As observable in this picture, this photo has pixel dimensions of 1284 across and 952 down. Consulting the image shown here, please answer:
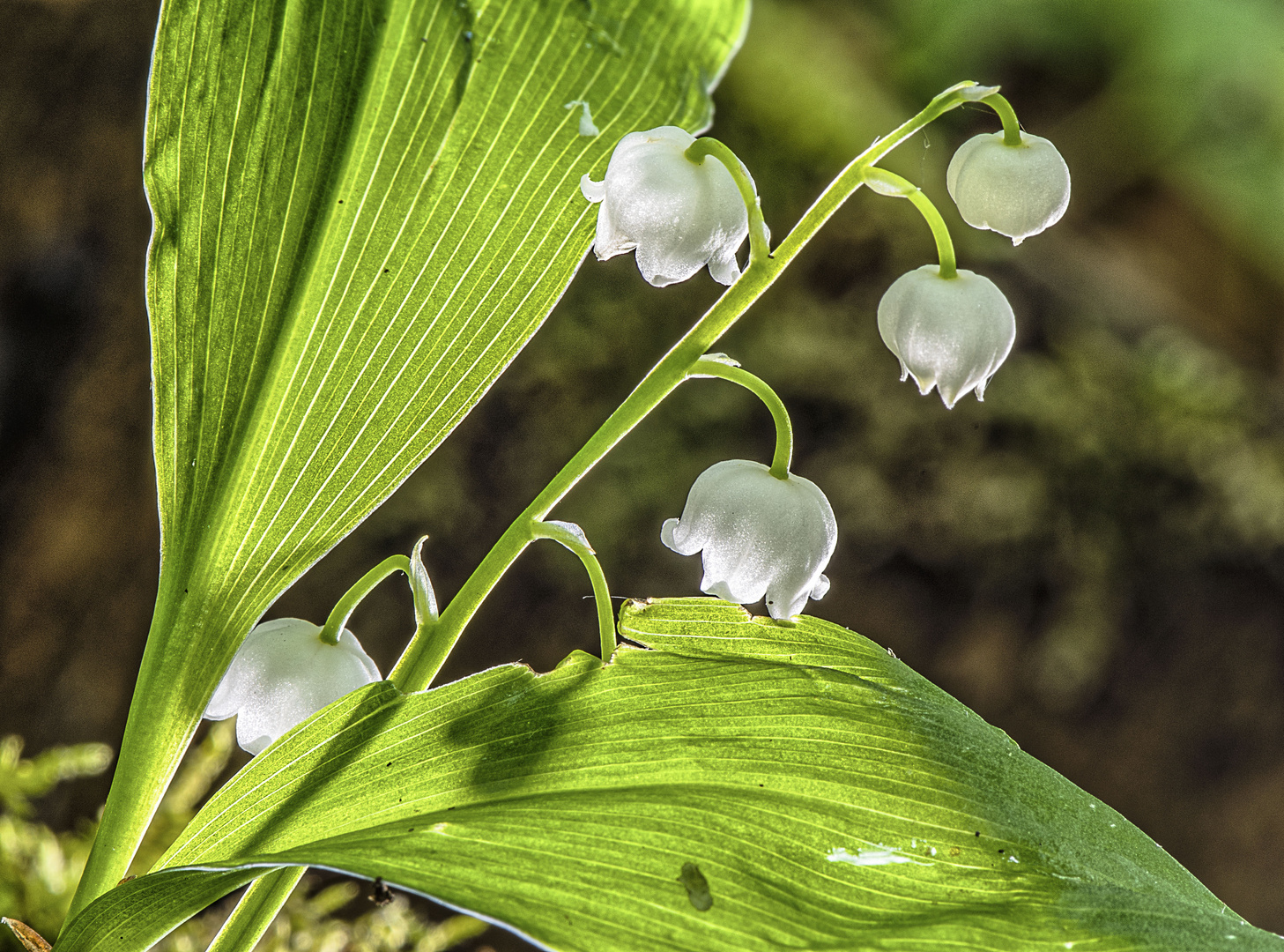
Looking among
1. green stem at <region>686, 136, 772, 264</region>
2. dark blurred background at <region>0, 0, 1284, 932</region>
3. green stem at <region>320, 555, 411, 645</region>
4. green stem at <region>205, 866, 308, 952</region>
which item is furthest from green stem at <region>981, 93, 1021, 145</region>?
dark blurred background at <region>0, 0, 1284, 932</region>

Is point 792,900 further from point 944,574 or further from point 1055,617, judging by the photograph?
point 1055,617

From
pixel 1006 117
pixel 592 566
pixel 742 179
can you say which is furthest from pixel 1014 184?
pixel 592 566

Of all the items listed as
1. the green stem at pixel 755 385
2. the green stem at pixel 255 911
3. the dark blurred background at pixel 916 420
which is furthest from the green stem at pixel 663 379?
the dark blurred background at pixel 916 420

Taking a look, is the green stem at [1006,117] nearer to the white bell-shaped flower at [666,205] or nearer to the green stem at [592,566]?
the white bell-shaped flower at [666,205]

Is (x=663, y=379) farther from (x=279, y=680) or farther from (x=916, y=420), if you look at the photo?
(x=916, y=420)

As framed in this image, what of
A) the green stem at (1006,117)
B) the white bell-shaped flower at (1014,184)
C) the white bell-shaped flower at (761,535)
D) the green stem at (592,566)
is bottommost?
the green stem at (592,566)

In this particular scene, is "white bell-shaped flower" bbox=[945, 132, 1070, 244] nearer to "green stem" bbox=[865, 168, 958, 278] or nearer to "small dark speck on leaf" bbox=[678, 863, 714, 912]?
"green stem" bbox=[865, 168, 958, 278]

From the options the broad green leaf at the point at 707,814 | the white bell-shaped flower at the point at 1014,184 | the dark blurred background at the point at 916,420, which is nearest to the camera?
the broad green leaf at the point at 707,814
